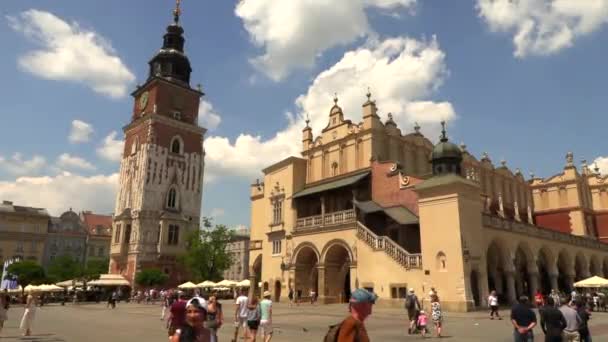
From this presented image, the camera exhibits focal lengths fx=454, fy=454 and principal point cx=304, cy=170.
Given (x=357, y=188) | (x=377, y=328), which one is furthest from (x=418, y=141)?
(x=377, y=328)

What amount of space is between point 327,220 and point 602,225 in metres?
35.8

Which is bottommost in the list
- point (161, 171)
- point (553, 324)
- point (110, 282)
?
point (553, 324)

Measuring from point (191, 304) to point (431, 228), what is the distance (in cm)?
2439

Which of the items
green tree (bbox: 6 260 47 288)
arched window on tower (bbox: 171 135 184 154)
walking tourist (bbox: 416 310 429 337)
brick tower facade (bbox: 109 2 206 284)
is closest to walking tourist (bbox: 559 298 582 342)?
walking tourist (bbox: 416 310 429 337)

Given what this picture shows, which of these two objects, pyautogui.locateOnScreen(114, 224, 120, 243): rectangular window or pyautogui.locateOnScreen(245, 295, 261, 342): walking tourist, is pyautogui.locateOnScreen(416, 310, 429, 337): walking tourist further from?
pyautogui.locateOnScreen(114, 224, 120, 243): rectangular window

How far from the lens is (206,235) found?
56250 millimetres

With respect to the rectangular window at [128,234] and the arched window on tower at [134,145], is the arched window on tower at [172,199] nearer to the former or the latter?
the rectangular window at [128,234]

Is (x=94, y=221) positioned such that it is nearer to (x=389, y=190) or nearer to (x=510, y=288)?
(x=389, y=190)

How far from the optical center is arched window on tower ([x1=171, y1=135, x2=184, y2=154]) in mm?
63312

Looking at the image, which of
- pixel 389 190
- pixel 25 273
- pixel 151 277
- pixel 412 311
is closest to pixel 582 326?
pixel 412 311

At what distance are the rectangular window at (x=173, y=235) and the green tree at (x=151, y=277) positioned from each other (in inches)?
234

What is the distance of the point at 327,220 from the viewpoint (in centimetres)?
3531

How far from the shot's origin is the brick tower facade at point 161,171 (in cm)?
5841

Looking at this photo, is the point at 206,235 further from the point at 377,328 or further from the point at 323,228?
the point at 377,328
